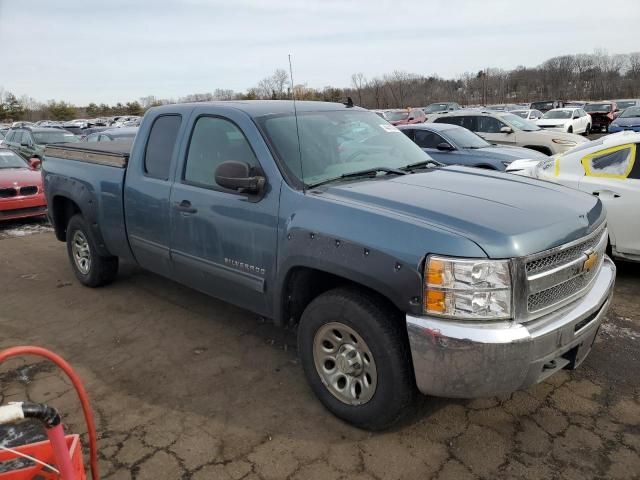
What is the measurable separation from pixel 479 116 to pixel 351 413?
11832mm

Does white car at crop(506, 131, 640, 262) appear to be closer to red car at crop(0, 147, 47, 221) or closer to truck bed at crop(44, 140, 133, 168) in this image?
truck bed at crop(44, 140, 133, 168)

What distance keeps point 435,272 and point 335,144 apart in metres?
1.59

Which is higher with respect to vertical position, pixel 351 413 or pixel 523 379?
pixel 523 379

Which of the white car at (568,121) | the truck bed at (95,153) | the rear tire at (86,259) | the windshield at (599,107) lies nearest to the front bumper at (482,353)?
the truck bed at (95,153)

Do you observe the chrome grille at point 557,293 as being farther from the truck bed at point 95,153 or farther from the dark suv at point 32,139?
the dark suv at point 32,139

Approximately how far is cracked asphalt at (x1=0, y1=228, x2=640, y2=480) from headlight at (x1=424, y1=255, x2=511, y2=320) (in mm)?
892

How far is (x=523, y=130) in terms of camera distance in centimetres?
1261

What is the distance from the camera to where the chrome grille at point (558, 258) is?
2.57m

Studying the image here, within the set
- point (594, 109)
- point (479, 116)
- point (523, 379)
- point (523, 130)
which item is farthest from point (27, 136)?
point (594, 109)

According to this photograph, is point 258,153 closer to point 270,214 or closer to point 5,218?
point 270,214

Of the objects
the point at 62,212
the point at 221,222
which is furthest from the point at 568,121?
the point at 221,222

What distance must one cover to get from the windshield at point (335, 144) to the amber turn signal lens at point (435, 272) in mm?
1124

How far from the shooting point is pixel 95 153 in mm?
5133

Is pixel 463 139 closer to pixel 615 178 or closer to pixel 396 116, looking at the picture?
pixel 615 178
